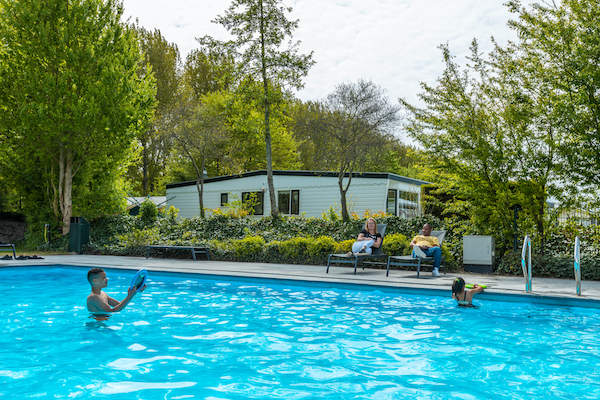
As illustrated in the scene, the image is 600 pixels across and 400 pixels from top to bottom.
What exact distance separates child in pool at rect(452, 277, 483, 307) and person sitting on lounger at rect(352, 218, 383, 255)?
3206 mm

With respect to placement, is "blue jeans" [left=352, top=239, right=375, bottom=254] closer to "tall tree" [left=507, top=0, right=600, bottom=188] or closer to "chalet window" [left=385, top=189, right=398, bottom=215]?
"tall tree" [left=507, top=0, right=600, bottom=188]

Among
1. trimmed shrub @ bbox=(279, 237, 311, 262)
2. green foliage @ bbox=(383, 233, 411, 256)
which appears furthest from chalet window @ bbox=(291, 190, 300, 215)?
green foliage @ bbox=(383, 233, 411, 256)

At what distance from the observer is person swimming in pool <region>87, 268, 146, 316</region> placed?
5277 mm

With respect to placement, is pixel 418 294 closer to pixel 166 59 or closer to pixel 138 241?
pixel 138 241

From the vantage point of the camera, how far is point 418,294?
23.6 feet

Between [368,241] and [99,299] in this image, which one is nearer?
[99,299]

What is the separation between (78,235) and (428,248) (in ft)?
35.1

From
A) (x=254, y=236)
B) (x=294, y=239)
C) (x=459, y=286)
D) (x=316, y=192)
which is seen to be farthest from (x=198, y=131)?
(x=459, y=286)

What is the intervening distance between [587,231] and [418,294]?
4330 millimetres

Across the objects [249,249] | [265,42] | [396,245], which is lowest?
[249,249]

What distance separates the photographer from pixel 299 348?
4754 mm

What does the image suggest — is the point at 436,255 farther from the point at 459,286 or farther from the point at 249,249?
the point at 249,249

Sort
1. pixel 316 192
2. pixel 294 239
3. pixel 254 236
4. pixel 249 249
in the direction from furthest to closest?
1. pixel 316 192
2. pixel 254 236
3. pixel 249 249
4. pixel 294 239

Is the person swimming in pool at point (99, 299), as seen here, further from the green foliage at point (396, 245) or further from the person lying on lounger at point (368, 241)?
the green foliage at point (396, 245)
